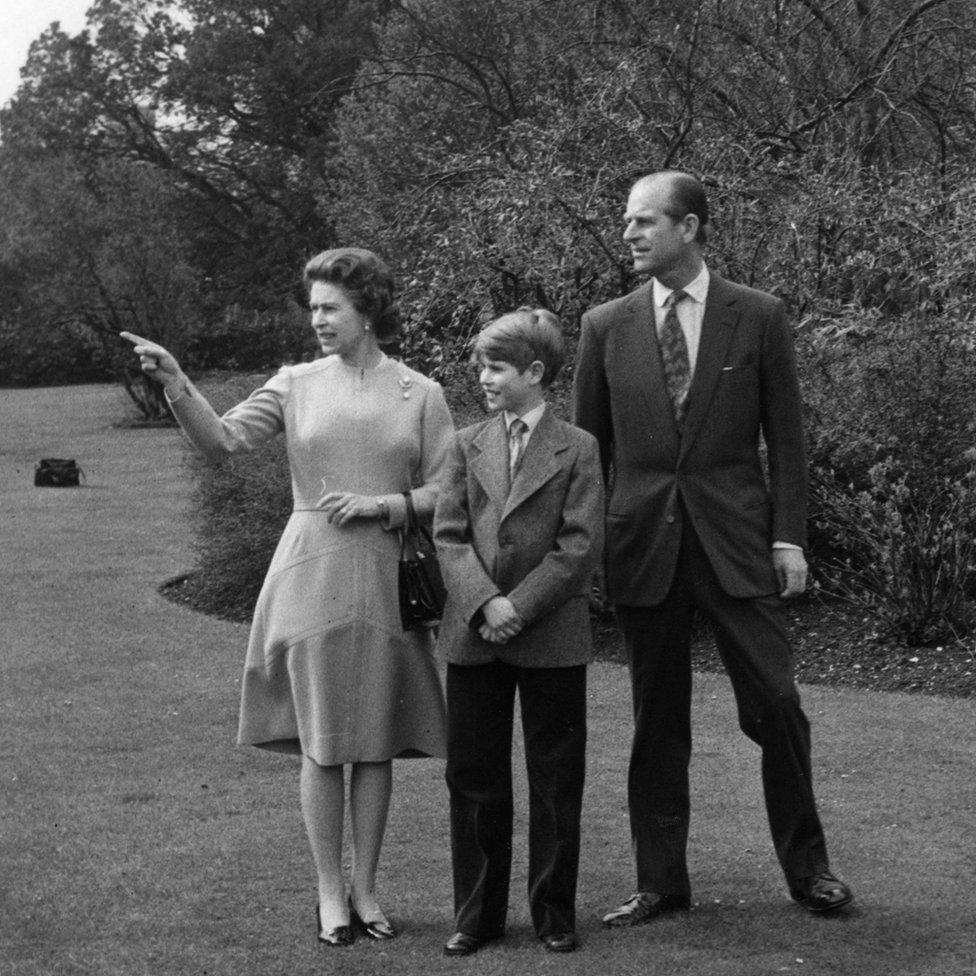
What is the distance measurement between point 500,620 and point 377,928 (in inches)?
41.3

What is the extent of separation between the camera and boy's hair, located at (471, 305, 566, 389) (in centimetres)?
493

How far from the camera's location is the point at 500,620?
4.80 metres

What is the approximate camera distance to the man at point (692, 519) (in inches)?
201

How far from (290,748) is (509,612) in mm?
921

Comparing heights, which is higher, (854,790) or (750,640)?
(750,640)

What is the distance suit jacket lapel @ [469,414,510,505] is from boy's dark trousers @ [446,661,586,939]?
0.49 meters

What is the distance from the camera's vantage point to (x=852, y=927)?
16.9 feet

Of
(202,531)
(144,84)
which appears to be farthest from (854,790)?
(144,84)

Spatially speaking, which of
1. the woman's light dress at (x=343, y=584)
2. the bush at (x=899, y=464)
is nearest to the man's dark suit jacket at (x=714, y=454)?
the woman's light dress at (x=343, y=584)

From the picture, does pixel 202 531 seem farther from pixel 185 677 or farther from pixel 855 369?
pixel 855 369

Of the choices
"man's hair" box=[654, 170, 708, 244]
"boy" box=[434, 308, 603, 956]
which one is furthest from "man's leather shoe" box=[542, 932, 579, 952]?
"man's hair" box=[654, 170, 708, 244]

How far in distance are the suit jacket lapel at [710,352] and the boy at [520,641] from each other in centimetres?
32

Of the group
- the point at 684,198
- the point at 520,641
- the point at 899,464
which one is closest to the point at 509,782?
the point at 520,641

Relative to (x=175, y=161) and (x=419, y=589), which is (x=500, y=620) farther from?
(x=175, y=161)
